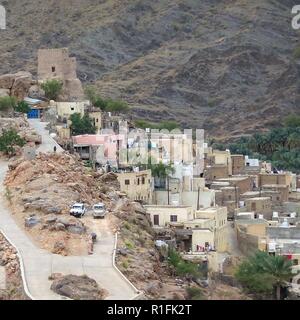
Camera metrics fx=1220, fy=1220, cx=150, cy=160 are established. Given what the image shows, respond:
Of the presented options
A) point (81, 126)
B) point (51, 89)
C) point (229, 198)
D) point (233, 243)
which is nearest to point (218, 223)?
point (233, 243)

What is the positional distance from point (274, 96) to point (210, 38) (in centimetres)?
1558

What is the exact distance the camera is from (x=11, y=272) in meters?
24.2

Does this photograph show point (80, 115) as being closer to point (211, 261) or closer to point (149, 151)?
point (149, 151)

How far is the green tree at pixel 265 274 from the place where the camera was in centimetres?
2747

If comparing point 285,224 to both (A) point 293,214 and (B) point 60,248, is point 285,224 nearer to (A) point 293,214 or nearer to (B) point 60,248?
(A) point 293,214

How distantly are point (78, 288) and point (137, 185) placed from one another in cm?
1416

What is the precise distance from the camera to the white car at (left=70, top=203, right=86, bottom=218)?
28203mm

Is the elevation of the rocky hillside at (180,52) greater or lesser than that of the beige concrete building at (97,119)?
greater

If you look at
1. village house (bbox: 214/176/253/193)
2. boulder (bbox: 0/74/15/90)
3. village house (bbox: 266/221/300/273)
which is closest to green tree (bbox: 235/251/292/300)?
village house (bbox: 266/221/300/273)

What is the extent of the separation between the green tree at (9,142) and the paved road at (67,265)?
1093cm

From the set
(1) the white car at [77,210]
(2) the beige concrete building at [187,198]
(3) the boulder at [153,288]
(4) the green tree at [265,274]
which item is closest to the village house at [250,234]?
(2) the beige concrete building at [187,198]

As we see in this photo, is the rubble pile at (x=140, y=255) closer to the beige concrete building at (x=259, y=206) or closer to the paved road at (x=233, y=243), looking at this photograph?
the paved road at (x=233, y=243)

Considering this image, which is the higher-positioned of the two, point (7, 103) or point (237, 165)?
point (7, 103)
